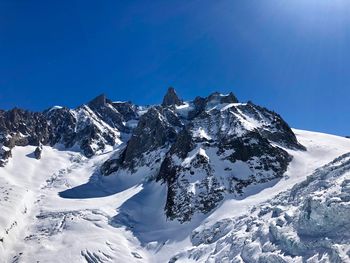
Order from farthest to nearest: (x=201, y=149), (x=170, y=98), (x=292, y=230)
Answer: (x=170, y=98), (x=201, y=149), (x=292, y=230)

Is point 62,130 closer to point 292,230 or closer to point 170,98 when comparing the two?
point 170,98

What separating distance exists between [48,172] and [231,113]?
56.8 m

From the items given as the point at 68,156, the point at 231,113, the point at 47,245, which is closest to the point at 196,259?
the point at 47,245

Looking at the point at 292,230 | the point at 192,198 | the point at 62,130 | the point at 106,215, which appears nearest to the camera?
the point at 292,230

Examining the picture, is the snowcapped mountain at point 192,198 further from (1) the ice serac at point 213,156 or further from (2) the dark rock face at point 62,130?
(2) the dark rock face at point 62,130

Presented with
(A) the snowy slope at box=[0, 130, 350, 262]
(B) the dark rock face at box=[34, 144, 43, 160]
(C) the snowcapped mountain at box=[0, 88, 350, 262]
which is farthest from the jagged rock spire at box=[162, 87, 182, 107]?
(A) the snowy slope at box=[0, 130, 350, 262]

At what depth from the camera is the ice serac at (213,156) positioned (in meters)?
74.4

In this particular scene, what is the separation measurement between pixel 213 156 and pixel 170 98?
110974 mm

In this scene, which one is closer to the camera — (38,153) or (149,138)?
A: (149,138)

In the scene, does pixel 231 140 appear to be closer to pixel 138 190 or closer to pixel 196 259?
pixel 138 190

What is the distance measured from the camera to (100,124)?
186500 millimetres

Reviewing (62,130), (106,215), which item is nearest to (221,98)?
(62,130)

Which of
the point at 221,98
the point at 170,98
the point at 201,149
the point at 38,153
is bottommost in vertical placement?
the point at 201,149

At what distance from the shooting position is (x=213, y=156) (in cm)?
8544
